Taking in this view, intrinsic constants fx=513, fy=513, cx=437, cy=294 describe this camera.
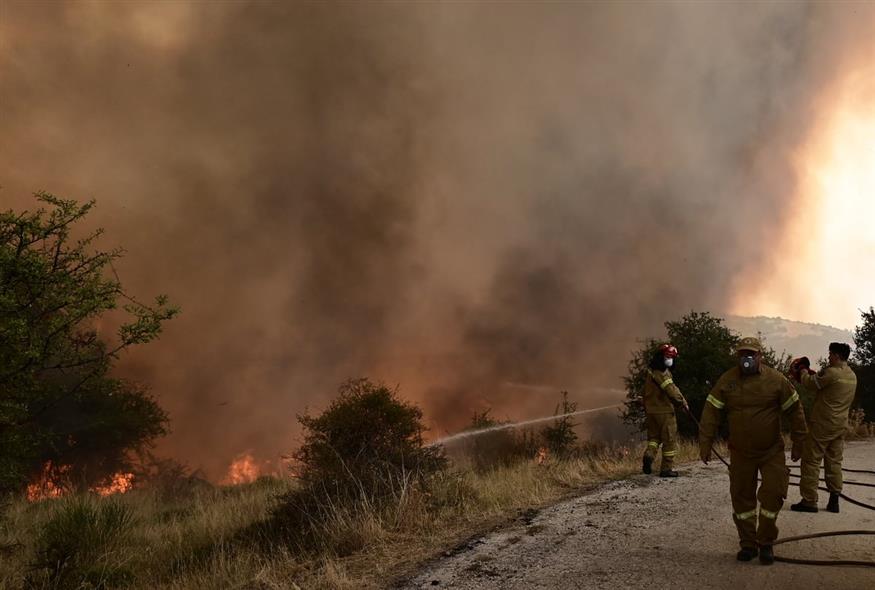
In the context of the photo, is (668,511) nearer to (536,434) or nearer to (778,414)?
(778,414)

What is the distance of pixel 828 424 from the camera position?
7277 millimetres

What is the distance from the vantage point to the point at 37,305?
796 cm

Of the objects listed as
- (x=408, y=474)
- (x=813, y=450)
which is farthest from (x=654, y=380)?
(x=408, y=474)

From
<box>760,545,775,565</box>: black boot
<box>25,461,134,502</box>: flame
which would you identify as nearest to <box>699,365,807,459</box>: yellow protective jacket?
<box>760,545,775,565</box>: black boot

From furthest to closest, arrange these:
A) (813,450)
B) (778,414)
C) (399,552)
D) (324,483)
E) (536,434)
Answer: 1. (536,434)
2. (324,483)
3. (813,450)
4. (399,552)
5. (778,414)

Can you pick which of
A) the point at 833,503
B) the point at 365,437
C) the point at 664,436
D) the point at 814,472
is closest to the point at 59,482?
the point at 365,437

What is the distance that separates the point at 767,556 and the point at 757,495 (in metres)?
0.57

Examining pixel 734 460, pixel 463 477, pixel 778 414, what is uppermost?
pixel 778 414

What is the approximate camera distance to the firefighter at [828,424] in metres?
6.96

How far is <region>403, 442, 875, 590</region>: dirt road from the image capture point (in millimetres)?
4770

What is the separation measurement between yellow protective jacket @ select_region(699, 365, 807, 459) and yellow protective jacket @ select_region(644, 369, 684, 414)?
162 inches

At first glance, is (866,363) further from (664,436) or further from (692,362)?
(664,436)

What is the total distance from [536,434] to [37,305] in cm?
1592

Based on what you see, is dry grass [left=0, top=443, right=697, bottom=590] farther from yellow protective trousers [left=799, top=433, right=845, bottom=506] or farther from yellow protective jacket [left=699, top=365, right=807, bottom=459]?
yellow protective jacket [left=699, top=365, right=807, bottom=459]
